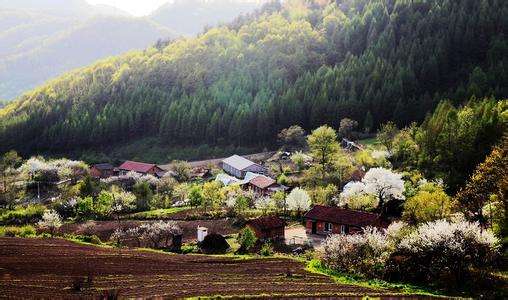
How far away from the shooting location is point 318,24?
19012 cm

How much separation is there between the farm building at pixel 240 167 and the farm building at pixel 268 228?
43.6m

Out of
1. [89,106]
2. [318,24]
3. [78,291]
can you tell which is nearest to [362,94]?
[318,24]

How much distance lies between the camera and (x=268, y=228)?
5534cm

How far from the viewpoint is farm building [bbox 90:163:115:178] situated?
113106mm

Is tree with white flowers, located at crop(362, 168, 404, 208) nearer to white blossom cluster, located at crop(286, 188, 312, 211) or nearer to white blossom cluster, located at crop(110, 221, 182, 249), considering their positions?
white blossom cluster, located at crop(286, 188, 312, 211)

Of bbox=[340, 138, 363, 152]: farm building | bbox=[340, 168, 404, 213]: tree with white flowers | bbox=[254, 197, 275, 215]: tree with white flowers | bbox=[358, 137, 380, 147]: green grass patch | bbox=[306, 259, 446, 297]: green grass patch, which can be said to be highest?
bbox=[358, 137, 380, 147]: green grass patch

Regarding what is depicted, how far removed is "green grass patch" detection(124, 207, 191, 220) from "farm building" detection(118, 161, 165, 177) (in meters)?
30.6

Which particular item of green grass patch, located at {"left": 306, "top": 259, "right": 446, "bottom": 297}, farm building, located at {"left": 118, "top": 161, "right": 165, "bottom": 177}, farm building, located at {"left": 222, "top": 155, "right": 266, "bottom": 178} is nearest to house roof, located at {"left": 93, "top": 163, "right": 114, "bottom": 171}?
farm building, located at {"left": 118, "top": 161, "right": 165, "bottom": 177}

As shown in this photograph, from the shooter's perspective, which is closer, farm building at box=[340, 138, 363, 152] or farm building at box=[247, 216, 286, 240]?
farm building at box=[247, 216, 286, 240]

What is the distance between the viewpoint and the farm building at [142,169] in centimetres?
10841

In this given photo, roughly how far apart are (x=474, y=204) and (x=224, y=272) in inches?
829

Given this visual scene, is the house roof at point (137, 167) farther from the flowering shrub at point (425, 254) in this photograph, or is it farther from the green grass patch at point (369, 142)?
the flowering shrub at point (425, 254)

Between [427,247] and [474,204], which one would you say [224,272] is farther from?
[474,204]

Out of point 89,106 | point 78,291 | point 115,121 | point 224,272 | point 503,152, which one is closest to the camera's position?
point 78,291
